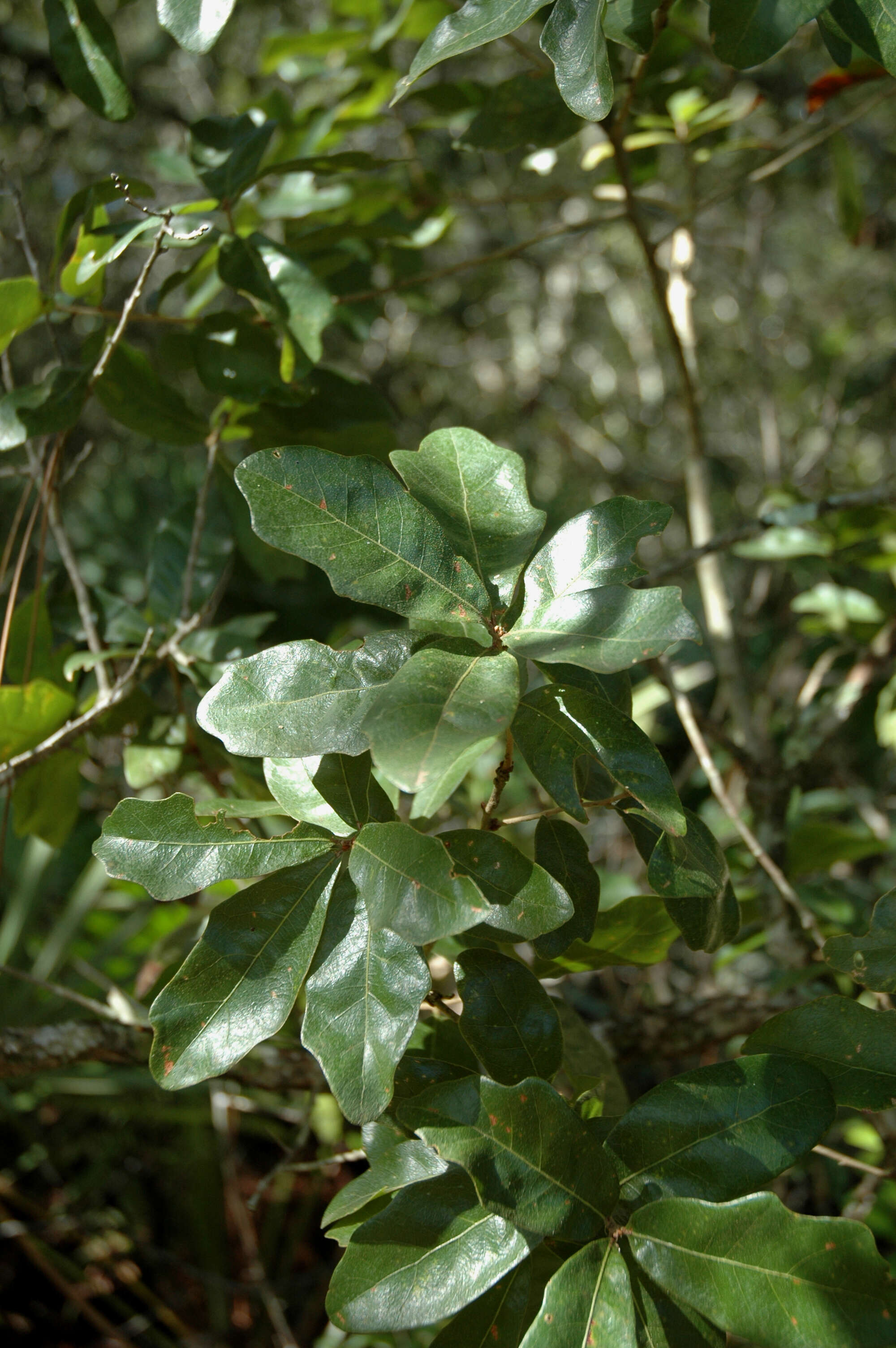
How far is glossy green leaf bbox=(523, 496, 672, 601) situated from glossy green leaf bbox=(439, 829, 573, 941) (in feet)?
0.47

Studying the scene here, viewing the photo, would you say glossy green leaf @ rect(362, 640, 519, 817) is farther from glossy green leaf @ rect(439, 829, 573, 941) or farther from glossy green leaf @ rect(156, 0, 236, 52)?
glossy green leaf @ rect(156, 0, 236, 52)

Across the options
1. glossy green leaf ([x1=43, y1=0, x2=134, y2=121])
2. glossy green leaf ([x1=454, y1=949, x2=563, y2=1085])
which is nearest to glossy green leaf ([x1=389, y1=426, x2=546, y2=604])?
glossy green leaf ([x1=454, y1=949, x2=563, y2=1085])

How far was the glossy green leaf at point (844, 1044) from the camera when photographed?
1.85 feet

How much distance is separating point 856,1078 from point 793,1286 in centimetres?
14

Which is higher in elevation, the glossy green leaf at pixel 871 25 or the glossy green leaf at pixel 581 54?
the glossy green leaf at pixel 581 54

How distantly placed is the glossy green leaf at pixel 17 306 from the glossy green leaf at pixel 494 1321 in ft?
2.38

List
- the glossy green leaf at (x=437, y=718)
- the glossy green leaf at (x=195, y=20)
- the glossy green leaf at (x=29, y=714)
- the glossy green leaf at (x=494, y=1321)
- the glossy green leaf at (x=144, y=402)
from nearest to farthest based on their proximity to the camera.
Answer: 1. the glossy green leaf at (x=437, y=718)
2. the glossy green leaf at (x=494, y=1321)
3. the glossy green leaf at (x=195, y=20)
4. the glossy green leaf at (x=29, y=714)
5. the glossy green leaf at (x=144, y=402)

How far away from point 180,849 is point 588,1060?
0.40 meters

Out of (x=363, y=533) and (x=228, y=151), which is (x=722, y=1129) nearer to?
(x=363, y=533)

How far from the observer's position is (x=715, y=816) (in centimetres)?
135

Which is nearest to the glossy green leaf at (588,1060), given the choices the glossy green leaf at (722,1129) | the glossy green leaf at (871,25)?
the glossy green leaf at (722,1129)

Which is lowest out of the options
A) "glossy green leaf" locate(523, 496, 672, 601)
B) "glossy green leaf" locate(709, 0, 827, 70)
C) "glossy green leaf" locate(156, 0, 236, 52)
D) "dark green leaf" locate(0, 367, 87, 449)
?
"glossy green leaf" locate(523, 496, 672, 601)

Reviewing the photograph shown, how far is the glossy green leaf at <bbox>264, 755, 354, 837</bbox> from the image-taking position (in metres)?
0.60

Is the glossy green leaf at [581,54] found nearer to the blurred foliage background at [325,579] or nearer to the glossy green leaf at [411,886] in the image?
the blurred foliage background at [325,579]
